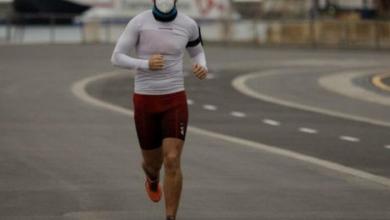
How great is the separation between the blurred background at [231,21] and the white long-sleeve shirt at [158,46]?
45114mm

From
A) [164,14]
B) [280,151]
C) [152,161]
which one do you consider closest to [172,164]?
[152,161]

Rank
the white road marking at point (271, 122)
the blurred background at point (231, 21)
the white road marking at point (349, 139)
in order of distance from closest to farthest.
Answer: the white road marking at point (349, 139), the white road marking at point (271, 122), the blurred background at point (231, 21)

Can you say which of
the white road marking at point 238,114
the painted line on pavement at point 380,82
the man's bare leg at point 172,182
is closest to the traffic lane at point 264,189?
the man's bare leg at point 172,182

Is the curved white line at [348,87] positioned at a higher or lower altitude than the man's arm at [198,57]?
lower

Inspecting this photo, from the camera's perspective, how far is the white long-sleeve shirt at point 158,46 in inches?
399

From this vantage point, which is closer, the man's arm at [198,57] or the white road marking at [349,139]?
the man's arm at [198,57]

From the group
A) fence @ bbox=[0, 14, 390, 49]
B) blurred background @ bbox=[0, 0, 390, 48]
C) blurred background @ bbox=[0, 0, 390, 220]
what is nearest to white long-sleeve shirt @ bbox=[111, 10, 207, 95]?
blurred background @ bbox=[0, 0, 390, 220]

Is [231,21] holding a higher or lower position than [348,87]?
lower

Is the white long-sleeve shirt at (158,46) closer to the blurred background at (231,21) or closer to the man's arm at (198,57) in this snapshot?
the man's arm at (198,57)

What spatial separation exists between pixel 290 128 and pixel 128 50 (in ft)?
31.3

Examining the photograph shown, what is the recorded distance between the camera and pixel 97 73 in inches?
1363

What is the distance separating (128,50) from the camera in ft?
33.8

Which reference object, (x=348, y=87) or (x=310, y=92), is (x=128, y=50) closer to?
(x=310, y=92)

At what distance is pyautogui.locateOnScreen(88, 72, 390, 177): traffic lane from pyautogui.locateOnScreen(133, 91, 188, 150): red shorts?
4284 millimetres
